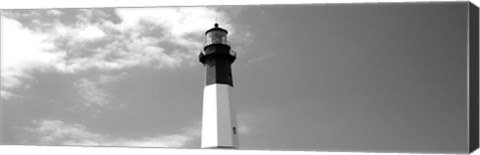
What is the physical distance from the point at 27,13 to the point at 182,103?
7.69ft

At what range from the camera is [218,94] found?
9.06 m

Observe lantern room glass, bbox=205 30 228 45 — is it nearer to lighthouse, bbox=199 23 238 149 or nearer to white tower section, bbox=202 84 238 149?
lighthouse, bbox=199 23 238 149

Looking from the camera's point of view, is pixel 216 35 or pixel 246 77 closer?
pixel 216 35

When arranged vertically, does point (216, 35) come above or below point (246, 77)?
above

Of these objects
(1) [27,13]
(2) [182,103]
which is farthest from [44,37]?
(2) [182,103]

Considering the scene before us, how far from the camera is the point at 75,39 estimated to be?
8570 millimetres

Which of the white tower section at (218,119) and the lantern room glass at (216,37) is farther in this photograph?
the white tower section at (218,119)

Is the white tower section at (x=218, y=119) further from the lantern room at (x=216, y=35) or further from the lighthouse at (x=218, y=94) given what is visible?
the lantern room at (x=216, y=35)

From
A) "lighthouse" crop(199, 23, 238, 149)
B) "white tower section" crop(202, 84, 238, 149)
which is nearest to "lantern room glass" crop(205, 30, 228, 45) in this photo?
"lighthouse" crop(199, 23, 238, 149)

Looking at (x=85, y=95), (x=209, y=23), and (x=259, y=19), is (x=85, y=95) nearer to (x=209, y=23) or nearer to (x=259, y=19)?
(x=209, y=23)

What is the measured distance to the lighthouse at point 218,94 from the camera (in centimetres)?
848

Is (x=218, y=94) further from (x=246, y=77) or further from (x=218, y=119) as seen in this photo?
(x=246, y=77)

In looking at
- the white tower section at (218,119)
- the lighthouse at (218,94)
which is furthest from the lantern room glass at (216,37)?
the white tower section at (218,119)

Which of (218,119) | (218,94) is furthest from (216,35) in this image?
(218,119)
